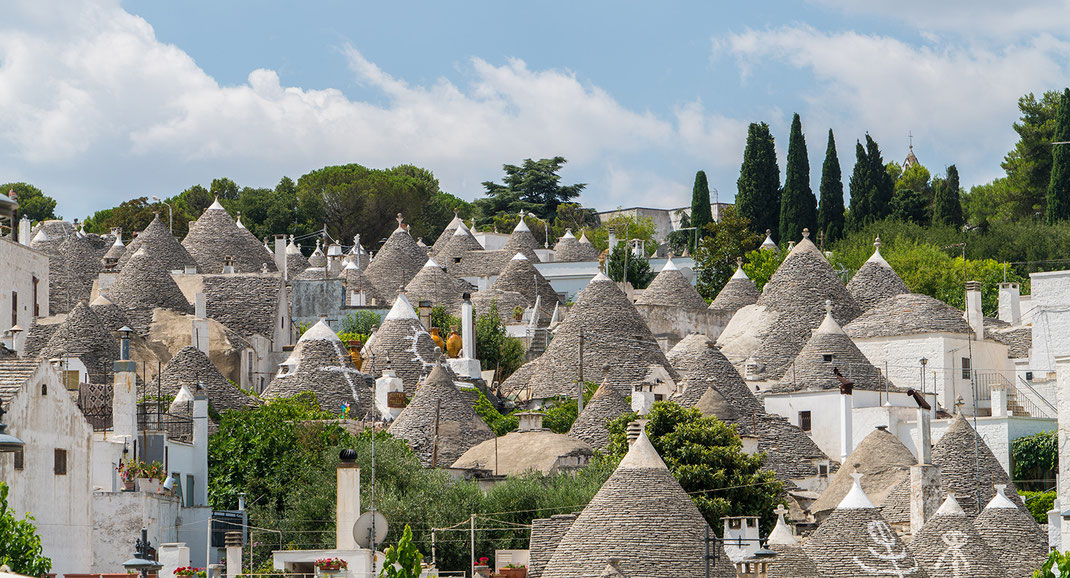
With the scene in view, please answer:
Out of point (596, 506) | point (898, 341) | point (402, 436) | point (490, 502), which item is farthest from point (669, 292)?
point (596, 506)

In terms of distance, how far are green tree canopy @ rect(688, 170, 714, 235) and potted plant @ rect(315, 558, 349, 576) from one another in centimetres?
6549

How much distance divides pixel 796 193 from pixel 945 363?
92.9 feet

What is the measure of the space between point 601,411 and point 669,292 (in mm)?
22701

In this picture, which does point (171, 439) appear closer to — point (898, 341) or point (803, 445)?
point (803, 445)

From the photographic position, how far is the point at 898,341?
63.2 m

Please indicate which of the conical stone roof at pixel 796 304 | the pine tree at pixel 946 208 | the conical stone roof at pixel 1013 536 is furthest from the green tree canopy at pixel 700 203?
the conical stone roof at pixel 1013 536

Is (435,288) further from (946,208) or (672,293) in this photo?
(946,208)

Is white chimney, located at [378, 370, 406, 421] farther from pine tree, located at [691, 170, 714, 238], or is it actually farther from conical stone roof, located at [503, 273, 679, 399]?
pine tree, located at [691, 170, 714, 238]

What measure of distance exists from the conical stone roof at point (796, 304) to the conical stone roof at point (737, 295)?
4.48 metres

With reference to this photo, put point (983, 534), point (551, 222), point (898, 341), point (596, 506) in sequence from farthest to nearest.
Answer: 1. point (551, 222)
2. point (898, 341)
3. point (983, 534)
4. point (596, 506)

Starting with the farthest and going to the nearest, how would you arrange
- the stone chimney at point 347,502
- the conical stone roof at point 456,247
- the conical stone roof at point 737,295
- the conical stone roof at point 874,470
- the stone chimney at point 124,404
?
the conical stone roof at point 456,247 < the conical stone roof at point 737,295 < the conical stone roof at point 874,470 < the stone chimney at point 124,404 < the stone chimney at point 347,502

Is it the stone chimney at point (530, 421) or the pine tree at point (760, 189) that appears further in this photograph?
the pine tree at point (760, 189)

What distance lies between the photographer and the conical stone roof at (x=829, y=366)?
58.2m

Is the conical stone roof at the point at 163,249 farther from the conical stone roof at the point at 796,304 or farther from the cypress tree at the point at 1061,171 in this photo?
the cypress tree at the point at 1061,171
